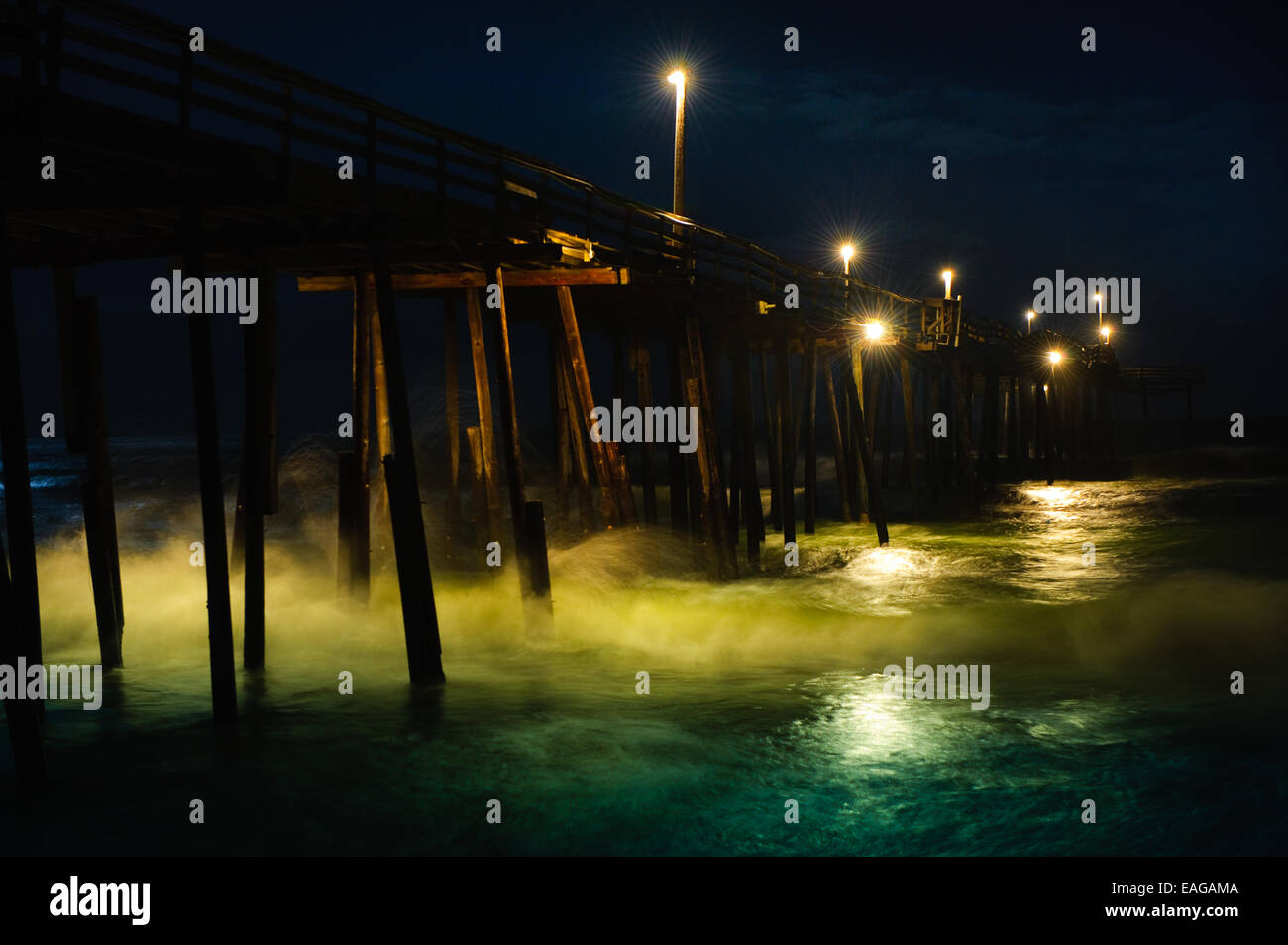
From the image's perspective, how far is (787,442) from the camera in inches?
822

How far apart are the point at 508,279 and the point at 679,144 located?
6061 mm

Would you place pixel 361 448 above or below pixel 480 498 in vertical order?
above

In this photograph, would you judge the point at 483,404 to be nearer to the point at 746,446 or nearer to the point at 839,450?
the point at 746,446

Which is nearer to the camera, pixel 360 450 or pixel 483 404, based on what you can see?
pixel 360 450

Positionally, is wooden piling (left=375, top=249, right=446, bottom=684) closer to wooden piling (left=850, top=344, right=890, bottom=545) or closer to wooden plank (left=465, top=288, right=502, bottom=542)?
wooden plank (left=465, top=288, right=502, bottom=542)

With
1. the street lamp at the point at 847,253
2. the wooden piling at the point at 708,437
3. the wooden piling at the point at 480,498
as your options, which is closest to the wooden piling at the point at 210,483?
the wooden piling at the point at 480,498

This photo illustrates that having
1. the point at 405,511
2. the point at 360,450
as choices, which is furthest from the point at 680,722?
the point at 360,450

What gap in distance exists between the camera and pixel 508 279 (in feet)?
43.2

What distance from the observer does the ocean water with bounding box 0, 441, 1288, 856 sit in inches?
274

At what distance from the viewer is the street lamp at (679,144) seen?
17.7m

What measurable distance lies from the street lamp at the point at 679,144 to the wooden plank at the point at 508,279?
5121 millimetres

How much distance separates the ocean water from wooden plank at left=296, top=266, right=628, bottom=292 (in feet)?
13.5

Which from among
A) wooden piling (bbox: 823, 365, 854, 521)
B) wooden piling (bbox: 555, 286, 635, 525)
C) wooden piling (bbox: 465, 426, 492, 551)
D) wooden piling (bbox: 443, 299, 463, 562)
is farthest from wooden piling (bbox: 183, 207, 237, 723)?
wooden piling (bbox: 823, 365, 854, 521)
